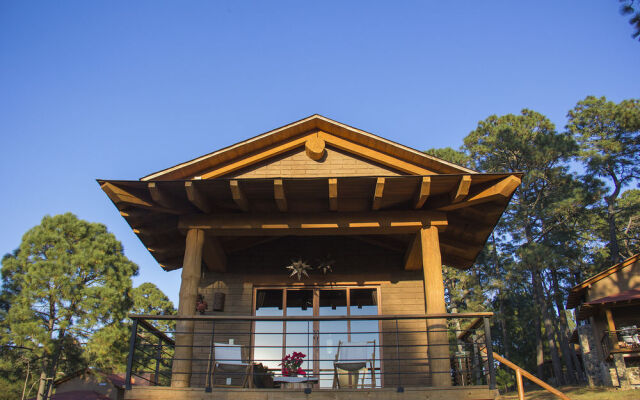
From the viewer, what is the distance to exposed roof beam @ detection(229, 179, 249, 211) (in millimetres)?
7234

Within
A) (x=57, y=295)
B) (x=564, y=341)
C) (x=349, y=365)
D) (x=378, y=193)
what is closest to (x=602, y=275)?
(x=564, y=341)

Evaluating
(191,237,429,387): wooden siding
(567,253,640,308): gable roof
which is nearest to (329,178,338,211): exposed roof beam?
(191,237,429,387): wooden siding

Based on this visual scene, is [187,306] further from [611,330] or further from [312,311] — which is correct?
[611,330]

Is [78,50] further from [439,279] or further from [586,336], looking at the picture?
[586,336]

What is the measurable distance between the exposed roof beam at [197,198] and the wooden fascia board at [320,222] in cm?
26

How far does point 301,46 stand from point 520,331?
114 ft

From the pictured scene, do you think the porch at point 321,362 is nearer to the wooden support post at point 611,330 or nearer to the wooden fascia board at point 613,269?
the wooden support post at point 611,330

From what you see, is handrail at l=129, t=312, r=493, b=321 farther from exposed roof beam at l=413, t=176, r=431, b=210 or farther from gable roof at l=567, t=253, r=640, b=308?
gable roof at l=567, t=253, r=640, b=308

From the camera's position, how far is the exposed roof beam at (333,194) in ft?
23.6

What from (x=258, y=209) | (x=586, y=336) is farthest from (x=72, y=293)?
(x=586, y=336)

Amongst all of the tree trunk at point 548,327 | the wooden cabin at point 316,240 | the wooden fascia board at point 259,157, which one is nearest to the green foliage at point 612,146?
the tree trunk at point 548,327

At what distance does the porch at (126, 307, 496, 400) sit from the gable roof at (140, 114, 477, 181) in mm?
2550

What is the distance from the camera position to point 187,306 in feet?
23.6

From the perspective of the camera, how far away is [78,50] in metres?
13.0
